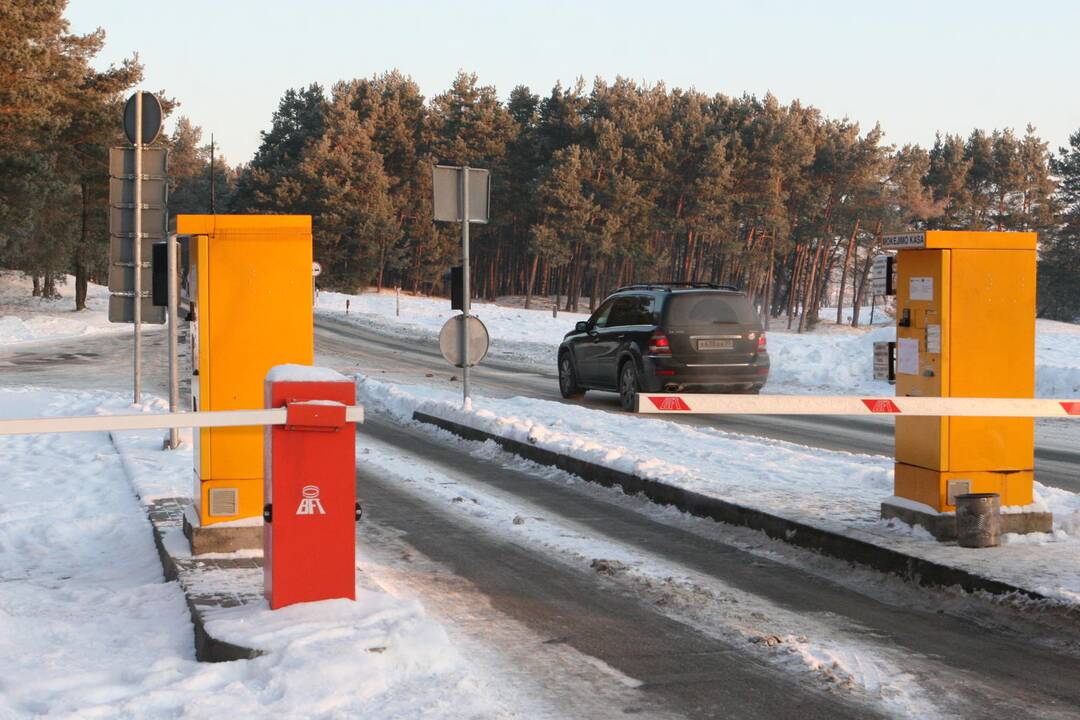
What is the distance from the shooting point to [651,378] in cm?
1698

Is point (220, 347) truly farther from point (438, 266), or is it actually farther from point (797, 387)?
point (438, 266)

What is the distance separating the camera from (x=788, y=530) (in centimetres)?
760

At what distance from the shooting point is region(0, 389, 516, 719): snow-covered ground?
4270 millimetres

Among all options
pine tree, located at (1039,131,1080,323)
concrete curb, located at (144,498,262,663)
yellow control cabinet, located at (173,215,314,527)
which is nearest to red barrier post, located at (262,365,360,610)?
concrete curb, located at (144,498,262,663)

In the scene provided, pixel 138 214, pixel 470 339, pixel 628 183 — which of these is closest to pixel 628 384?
pixel 470 339

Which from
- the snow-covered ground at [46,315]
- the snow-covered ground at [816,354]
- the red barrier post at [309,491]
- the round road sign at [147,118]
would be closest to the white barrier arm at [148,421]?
the red barrier post at [309,491]

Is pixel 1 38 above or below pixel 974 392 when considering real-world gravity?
above

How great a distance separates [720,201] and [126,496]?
69917 mm

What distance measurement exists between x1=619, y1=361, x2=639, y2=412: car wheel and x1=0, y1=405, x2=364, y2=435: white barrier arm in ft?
40.8

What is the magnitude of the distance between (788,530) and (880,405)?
1.30 metres

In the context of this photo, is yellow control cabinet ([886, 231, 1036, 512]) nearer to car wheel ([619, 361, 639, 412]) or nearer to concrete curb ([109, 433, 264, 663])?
concrete curb ([109, 433, 264, 663])

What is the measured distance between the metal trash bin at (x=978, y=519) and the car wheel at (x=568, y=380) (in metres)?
12.6

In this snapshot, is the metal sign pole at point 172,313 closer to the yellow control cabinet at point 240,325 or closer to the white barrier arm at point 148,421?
the yellow control cabinet at point 240,325

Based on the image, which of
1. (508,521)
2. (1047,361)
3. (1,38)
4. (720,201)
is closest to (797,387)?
(1047,361)
